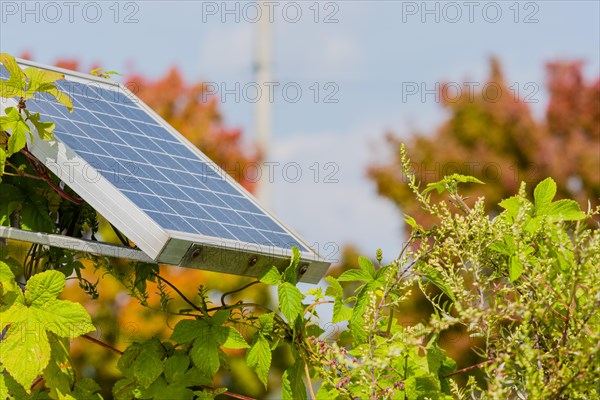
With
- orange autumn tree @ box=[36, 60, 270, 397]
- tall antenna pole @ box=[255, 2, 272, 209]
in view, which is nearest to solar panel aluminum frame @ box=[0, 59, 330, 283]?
orange autumn tree @ box=[36, 60, 270, 397]

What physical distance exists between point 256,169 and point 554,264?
1447cm

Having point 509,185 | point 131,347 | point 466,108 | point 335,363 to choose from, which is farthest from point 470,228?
point 466,108

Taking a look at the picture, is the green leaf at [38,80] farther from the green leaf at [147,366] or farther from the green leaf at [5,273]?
the green leaf at [147,366]

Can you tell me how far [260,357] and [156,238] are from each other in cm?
69

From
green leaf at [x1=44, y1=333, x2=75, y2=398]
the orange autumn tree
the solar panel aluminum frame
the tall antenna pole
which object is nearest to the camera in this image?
the solar panel aluminum frame

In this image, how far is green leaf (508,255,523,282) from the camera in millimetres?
3338

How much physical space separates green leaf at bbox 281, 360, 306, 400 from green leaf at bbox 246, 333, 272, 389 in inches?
3.7

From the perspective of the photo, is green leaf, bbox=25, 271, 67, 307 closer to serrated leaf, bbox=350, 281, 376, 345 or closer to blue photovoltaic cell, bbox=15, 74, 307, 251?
blue photovoltaic cell, bbox=15, 74, 307, 251

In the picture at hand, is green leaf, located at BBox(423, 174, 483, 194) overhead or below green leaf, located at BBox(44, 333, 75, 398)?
overhead

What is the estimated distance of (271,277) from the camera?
11.7 ft

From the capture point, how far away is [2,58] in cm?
344

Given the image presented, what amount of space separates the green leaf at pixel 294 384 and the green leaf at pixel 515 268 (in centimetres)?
84

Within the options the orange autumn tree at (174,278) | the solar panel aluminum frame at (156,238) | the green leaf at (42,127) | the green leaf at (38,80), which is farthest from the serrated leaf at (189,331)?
the orange autumn tree at (174,278)

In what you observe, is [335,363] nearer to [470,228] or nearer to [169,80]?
[470,228]
